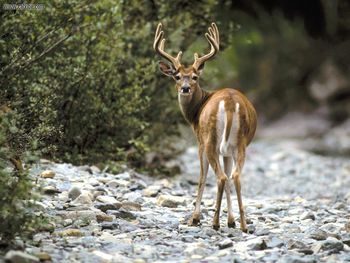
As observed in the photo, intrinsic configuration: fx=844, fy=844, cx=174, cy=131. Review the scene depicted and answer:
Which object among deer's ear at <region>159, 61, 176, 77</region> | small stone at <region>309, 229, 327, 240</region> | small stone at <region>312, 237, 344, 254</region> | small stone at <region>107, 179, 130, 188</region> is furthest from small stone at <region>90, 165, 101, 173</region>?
small stone at <region>312, 237, 344, 254</region>

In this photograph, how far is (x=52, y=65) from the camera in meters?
11.0

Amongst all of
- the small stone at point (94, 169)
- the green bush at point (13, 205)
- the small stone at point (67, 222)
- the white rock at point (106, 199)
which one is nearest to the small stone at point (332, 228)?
the white rock at point (106, 199)

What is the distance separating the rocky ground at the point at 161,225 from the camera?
6754mm

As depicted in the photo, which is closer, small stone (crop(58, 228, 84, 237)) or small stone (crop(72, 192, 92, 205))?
small stone (crop(58, 228, 84, 237))

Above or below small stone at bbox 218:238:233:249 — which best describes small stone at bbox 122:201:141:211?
above

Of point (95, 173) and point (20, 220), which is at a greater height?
point (95, 173)

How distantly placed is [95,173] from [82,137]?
1.07 m

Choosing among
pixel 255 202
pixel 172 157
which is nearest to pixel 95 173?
pixel 255 202

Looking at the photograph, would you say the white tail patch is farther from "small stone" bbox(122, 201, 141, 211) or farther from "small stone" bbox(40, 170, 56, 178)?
"small stone" bbox(40, 170, 56, 178)

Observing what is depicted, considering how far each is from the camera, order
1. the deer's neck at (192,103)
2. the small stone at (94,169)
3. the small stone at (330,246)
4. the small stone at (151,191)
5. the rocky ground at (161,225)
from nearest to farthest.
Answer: the rocky ground at (161,225) → the small stone at (330,246) → the deer's neck at (192,103) → the small stone at (151,191) → the small stone at (94,169)

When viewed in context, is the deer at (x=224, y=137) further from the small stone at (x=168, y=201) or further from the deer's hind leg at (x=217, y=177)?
the small stone at (x=168, y=201)

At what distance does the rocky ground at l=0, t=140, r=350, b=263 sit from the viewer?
6.75 m

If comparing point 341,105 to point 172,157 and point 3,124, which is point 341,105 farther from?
point 3,124

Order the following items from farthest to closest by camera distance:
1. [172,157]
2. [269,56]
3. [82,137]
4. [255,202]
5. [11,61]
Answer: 1. [269,56]
2. [172,157]
3. [82,137]
4. [255,202]
5. [11,61]
